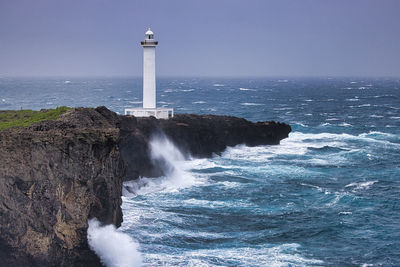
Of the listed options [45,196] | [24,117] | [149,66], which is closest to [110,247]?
[45,196]

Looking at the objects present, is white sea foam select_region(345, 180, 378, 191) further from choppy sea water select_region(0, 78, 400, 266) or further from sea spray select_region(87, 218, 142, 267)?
sea spray select_region(87, 218, 142, 267)

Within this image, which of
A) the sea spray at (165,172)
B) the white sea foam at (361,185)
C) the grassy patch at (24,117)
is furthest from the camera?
the white sea foam at (361,185)

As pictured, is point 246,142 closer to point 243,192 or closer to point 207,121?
point 207,121

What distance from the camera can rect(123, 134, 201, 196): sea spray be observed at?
42.4 m

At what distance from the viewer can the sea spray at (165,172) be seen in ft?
139

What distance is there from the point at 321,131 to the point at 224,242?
49.7 meters

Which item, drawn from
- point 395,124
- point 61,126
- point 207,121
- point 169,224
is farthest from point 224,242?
point 395,124

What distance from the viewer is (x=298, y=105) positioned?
119125mm

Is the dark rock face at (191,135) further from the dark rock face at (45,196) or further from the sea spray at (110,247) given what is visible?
the dark rock face at (45,196)

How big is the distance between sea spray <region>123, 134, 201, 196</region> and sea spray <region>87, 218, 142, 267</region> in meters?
12.6

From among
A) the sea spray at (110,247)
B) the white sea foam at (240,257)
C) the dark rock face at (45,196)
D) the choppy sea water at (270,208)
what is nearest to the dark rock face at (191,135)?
the choppy sea water at (270,208)

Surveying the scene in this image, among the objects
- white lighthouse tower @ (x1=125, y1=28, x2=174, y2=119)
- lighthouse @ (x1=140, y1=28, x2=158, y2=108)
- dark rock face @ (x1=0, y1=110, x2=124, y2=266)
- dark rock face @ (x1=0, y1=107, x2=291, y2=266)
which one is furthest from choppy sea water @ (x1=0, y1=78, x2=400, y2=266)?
lighthouse @ (x1=140, y1=28, x2=158, y2=108)

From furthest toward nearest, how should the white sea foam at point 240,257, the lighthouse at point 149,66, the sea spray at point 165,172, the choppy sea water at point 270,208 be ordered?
1. the lighthouse at point 149,66
2. the sea spray at point 165,172
3. the choppy sea water at point 270,208
4. the white sea foam at point 240,257

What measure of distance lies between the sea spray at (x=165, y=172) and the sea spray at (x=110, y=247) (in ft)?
41.5
